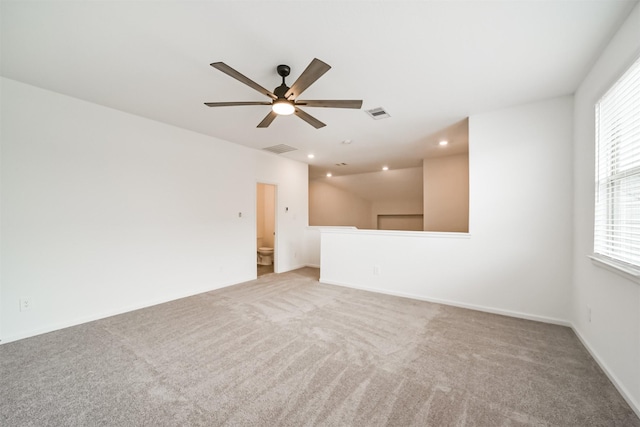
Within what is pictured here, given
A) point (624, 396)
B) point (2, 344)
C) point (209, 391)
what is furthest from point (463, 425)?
point (2, 344)

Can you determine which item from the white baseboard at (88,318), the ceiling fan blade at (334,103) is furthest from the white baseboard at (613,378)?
the white baseboard at (88,318)

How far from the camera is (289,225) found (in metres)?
5.75

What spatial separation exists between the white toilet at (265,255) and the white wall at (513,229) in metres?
3.76

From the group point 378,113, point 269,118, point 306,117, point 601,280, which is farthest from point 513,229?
point 269,118

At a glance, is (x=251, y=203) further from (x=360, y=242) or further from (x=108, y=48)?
(x=108, y=48)

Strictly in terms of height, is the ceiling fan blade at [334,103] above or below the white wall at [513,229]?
above

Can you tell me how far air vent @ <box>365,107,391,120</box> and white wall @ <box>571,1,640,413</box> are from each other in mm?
1907

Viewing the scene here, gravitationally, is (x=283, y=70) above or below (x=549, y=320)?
above

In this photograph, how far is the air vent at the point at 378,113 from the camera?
3.14 meters

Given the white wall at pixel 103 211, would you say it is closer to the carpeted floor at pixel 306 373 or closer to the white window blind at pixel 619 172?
the carpeted floor at pixel 306 373

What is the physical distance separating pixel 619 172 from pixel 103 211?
5160 millimetres

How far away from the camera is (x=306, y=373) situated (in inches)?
75.5

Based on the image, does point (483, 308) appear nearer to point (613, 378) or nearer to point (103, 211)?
point (613, 378)

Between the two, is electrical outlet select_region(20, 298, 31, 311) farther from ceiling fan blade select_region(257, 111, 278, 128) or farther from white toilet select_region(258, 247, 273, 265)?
white toilet select_region(258, 247, 273, 265)
